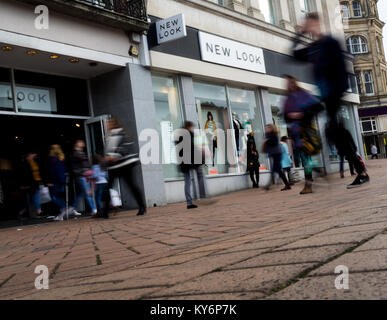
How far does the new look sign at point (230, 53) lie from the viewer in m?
14.1

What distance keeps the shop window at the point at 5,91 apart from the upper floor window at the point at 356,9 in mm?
42914

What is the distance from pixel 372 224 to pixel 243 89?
13970mm

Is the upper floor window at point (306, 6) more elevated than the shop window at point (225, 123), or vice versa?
the upper floor window at point (306, 6)

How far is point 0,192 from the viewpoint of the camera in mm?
12742

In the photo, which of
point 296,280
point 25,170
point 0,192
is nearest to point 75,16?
point 25,170

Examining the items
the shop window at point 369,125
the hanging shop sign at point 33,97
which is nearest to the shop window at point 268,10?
the hanging shop sign at point 33,97

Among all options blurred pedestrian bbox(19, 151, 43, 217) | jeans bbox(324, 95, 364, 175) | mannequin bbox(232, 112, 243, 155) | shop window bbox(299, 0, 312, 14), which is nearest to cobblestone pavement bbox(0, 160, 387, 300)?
jeans bbox(324, 95, 364, 175)

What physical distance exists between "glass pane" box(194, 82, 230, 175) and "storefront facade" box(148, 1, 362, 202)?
3 cm

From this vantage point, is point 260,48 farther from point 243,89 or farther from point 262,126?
point 262,126

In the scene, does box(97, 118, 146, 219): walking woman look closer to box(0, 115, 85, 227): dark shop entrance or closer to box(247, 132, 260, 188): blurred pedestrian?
box(0, 115, 85, 227): dark shop entrance

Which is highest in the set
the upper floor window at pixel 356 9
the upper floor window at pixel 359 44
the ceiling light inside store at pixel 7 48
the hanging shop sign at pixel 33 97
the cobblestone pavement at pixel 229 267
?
the upper floor window at pixel 356 9

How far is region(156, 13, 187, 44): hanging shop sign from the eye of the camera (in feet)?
38.2

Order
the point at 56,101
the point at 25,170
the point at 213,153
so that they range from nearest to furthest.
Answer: the point at 25,170 → the point at 56,101 → the point at 213,153

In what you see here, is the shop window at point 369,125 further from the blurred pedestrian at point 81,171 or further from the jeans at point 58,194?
the jeans at point 58,194
